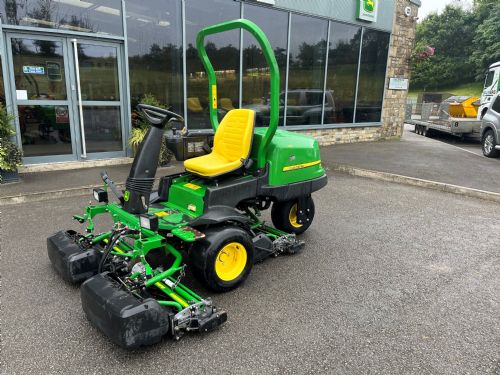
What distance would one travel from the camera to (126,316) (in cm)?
236

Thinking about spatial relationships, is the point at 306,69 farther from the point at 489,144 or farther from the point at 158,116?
the point at 158,116

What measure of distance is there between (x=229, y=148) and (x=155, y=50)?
5.17m

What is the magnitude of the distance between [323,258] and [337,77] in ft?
28.0

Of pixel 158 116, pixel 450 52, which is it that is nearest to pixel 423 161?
pixel 158 116

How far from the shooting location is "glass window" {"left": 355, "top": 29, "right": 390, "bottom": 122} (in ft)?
39.2

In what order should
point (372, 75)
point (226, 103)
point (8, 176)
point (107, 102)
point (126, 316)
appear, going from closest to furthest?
point (126, 316) < point (8, 176) < point (107, 102) < point (226, 103) < point (372, 75)

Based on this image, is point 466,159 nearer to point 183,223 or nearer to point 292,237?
point 292,237

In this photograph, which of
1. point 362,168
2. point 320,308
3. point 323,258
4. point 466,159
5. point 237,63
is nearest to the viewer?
point 320,308

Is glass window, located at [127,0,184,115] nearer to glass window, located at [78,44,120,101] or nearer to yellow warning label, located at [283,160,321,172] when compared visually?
glass window, located at [78,44,120,101]

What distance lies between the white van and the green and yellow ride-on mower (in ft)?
43.8

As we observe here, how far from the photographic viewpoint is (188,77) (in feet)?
27.9

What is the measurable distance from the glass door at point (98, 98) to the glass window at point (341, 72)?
607cm

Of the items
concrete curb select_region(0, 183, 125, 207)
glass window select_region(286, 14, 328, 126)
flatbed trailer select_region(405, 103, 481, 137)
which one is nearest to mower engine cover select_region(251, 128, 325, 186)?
concrete curb select_region(0, 183, 125, 207)

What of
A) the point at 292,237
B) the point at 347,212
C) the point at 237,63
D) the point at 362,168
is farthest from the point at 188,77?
the point at 292,237
